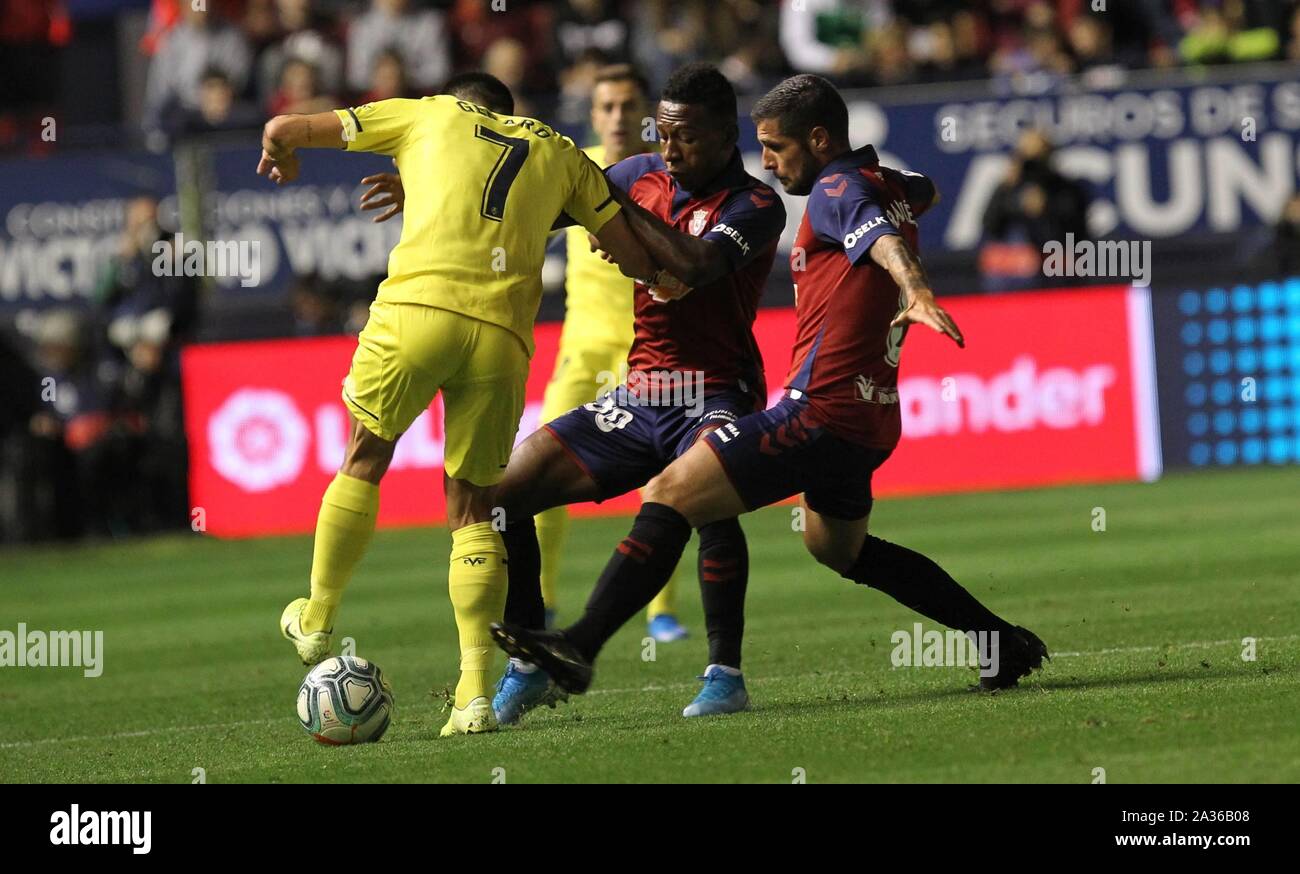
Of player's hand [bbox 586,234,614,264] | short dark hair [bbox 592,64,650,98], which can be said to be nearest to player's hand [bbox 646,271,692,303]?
player's hand [bbox 586,234,614,264]

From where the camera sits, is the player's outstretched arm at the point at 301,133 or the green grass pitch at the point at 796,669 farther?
the player's outstretched arm at the point at 301,133

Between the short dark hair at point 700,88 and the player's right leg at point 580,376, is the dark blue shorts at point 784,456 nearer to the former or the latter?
the short dark hair at point 700,88

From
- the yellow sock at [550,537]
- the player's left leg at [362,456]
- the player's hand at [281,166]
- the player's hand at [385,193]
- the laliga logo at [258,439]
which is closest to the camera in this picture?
the player's left leg at [362,456]

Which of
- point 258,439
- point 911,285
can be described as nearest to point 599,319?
point 911,285

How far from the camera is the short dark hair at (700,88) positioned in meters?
7.79

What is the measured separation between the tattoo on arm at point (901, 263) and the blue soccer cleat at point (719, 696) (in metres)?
1.60

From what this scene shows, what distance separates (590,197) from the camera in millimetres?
7633

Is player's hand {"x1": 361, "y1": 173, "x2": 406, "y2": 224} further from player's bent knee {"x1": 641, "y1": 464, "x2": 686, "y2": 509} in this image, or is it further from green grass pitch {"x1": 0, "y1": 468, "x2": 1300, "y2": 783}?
green grass pitch {"x1": 0, "y1": 468, "x2": 1300, "y2": 783}

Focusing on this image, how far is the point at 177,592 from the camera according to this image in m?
14.6

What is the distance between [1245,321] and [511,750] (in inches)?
460

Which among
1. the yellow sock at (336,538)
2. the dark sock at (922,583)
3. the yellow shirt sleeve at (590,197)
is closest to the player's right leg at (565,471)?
the yellow sock at (336,538)

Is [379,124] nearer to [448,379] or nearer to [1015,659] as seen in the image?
[448,379]

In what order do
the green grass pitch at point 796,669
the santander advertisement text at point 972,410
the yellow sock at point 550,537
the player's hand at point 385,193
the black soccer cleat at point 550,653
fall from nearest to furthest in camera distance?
the green grass pitch at point 796,669 < the black soccer cleat at point 550,653 < the player's hand at point 385,193 < the yellow sock at point 550,537 < the santander advertisement text at point 972,410
